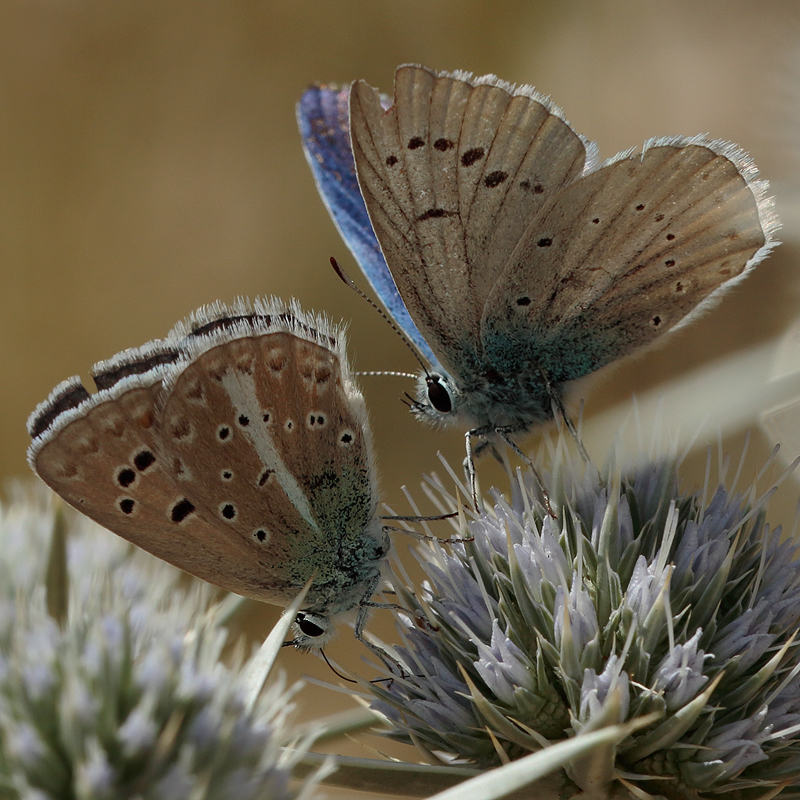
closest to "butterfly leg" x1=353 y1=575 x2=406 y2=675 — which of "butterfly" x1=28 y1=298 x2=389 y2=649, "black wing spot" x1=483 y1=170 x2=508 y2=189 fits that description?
"butterfly" x1=28 y1=298 x2=389 y2=649

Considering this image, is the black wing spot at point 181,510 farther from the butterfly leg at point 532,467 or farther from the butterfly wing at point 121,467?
the butterfly leg at point 532,467

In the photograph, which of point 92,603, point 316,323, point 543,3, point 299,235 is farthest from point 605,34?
point 92,603

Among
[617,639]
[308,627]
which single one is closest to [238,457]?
[308,627]

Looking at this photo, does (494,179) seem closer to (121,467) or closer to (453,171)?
(453,171)

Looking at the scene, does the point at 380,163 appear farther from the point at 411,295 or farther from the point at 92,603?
the point at 92,603

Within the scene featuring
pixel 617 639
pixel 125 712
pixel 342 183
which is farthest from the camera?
pixel 342 183
